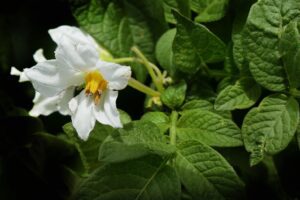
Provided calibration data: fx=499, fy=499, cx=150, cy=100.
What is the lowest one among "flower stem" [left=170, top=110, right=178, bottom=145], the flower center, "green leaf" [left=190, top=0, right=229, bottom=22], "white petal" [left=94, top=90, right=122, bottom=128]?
"flower stem" [left=170, top=110, right=178, bottom=145]

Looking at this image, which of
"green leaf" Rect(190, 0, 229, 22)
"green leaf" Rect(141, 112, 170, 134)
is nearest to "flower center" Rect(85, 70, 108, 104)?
"green leaf" Rect(141, 112, 170, 134)

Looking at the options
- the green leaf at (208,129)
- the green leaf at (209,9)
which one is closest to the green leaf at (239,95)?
the green leaf at (208,129)

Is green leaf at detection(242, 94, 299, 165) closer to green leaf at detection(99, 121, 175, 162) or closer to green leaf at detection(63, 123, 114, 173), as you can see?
green leaf at detection(99, 121, 175, 162)

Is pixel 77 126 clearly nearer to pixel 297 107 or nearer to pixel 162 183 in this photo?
pixel 162 183

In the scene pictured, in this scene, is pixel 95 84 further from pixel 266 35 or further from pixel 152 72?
pixel 266 35

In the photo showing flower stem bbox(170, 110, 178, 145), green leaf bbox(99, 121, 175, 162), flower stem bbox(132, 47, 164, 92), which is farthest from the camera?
flower stem bbox(132, 47, 164, 92)

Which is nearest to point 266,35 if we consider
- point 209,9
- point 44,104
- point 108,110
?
point 209,9

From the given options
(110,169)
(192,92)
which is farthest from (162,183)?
(192,92)
